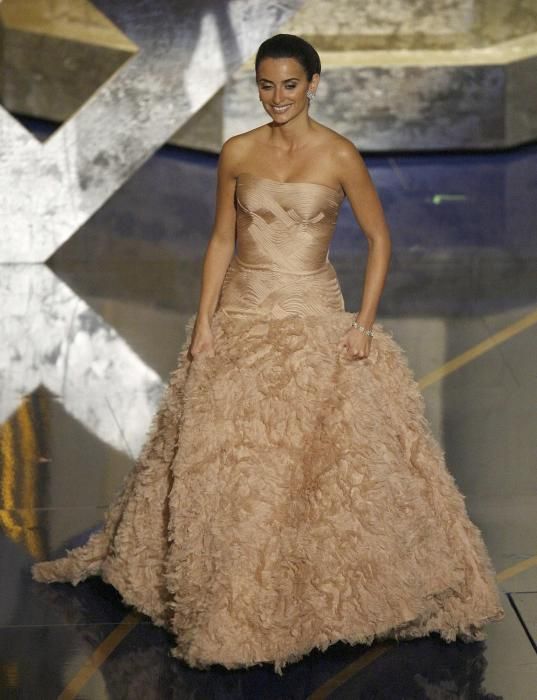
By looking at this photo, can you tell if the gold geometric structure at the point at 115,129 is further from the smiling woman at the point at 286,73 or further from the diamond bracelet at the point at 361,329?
the diamond bracelet at the point at 361,329

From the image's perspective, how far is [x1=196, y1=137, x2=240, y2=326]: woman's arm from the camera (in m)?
3.98

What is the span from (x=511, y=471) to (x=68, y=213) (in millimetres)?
5017

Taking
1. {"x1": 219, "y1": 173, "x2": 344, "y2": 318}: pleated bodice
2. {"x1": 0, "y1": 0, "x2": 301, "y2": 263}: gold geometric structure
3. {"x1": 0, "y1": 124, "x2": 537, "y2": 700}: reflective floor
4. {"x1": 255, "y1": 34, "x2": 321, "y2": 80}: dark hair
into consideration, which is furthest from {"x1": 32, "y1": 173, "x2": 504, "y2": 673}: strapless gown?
{"x1": 0, "y1": 0, "x2": 301, "y2": 263}: gold geometric structure

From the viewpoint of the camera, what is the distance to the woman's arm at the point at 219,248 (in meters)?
3.98

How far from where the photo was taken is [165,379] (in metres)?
6.71

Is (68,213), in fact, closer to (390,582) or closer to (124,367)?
(124,367)

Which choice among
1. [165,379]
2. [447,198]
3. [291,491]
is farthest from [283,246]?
[447,198]

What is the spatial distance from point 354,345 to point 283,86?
0.78m

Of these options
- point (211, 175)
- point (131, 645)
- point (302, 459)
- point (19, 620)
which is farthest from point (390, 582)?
point (211, 175)

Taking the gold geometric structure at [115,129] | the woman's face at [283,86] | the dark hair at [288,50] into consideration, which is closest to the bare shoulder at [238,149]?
the woman's face at [283,86]

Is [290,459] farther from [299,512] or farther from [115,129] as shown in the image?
[115,129]

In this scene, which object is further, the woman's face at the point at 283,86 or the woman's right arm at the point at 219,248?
the woman's right arm at the point at 219,248

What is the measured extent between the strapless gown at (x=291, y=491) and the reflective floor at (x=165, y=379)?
133 mm

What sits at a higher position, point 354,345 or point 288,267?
point 288,267
